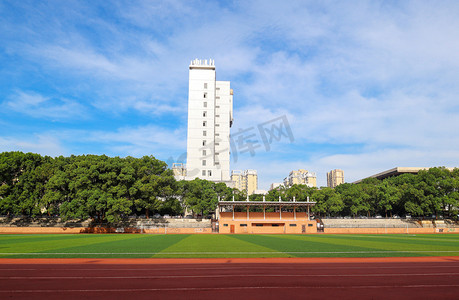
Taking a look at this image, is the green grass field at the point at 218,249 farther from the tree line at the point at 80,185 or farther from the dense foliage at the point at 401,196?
the dense foliage at the point at 401,196

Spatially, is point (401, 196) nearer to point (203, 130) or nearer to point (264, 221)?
point (264, 221)

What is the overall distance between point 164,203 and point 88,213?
1735 cm

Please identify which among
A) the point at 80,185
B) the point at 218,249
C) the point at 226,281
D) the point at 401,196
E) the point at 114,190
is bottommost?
the point at 218,249

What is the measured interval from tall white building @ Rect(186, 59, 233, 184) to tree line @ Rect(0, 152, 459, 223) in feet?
84.7

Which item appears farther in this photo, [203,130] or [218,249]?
[203,130]

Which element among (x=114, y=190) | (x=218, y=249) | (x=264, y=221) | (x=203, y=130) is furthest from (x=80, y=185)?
(x=203, y=130)

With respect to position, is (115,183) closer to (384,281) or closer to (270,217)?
(270,217)

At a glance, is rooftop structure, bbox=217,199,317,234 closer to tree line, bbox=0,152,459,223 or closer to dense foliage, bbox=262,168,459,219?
tree line, bbox=0,152,459,223

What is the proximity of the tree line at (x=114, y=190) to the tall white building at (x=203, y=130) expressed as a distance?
2583cm

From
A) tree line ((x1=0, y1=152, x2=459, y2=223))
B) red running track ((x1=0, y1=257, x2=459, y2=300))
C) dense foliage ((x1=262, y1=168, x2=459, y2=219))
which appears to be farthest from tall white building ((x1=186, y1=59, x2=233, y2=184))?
red running track ((x1=0, y1=257, x2=459, y2=300))

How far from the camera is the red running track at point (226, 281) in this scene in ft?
34.4

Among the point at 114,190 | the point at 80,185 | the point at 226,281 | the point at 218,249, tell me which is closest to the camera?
the point at 226,281

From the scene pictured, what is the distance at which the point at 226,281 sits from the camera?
495 inches

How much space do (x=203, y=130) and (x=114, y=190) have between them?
6047 centimetres
